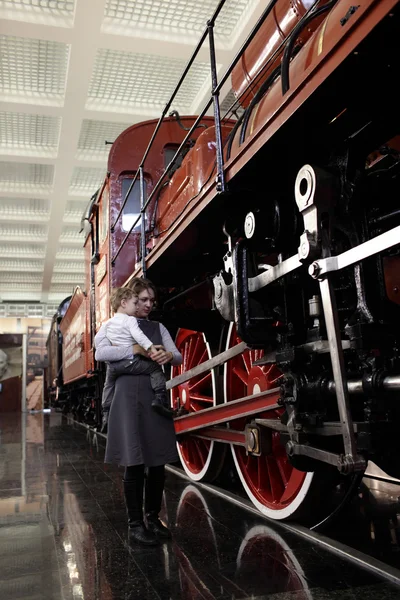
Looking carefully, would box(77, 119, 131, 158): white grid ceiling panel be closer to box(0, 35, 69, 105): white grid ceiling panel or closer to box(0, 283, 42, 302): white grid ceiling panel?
box(0, 35, 69, 105): white grid ceiling panel

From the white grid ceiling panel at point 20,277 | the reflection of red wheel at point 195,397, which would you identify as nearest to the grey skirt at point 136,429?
the reflection of red wheel at point 195,397

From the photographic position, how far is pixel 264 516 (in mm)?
2891

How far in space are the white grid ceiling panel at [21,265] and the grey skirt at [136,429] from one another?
17988 millimetres

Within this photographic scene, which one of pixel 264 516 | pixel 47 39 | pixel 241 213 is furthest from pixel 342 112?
pixel 47 39

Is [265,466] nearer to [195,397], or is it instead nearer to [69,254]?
[195,397]

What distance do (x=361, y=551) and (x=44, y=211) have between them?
14407 millimetres

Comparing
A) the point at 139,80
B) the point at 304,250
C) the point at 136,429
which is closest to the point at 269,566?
the point at 136,429

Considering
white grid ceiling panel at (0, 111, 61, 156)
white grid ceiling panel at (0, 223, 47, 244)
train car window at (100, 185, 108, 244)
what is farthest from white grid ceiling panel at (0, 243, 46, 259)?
train car window at (100, 185, 108, 244)

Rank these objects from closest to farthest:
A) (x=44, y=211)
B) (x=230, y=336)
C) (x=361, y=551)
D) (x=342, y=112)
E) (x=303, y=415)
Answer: (x=342, y=112) < (x=303, y=415) < (x=361, y=551) < (x=230, y=336) < (x=44, y=211)

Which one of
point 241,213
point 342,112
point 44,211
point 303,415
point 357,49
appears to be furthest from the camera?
point 44,211

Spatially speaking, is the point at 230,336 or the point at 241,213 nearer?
the point at 241,213

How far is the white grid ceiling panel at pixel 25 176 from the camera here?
12.6 metres

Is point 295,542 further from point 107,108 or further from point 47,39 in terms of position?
point 107,108

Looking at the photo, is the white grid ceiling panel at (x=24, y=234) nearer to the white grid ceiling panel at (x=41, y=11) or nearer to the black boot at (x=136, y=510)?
the white grid ceiling panel at (x=41, y=11)
